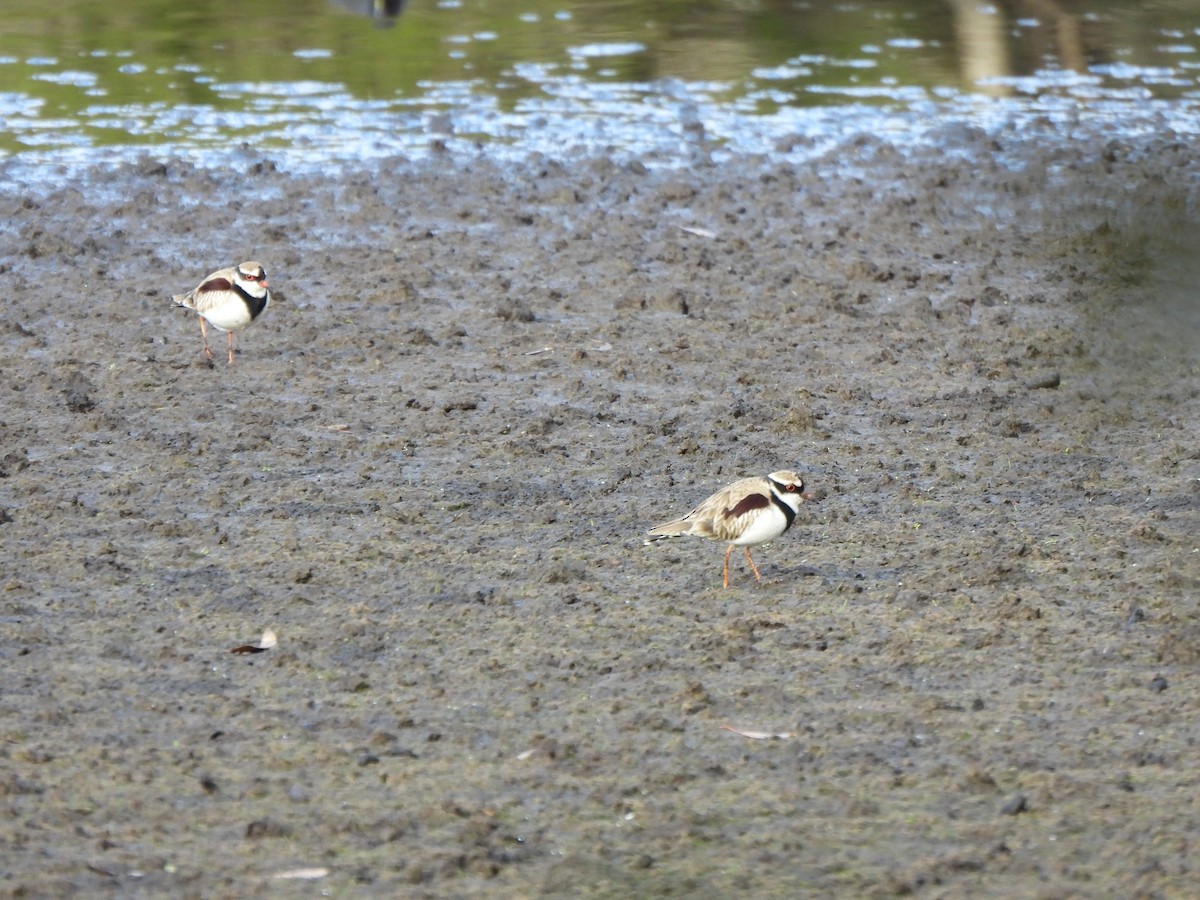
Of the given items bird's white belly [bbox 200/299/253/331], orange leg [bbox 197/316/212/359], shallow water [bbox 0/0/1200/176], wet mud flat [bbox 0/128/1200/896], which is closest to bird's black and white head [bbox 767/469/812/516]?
wet mud flat [bbox 0/128/1200/896]

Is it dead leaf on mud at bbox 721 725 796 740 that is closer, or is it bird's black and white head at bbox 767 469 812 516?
dead leaf on mud at bbox 721 725 796 740

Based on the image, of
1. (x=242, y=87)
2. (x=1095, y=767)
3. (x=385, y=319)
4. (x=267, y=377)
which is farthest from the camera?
(x=242, y=87)

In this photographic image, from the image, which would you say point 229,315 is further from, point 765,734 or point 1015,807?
point 1015,807

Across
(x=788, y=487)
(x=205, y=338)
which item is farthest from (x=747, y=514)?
(x=205, y=338)

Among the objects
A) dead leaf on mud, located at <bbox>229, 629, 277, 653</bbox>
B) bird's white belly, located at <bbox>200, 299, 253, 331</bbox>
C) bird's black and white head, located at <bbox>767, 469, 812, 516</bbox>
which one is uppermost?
bird's black and white head, located at <bbox>767, 469, 812, 516</bbox>

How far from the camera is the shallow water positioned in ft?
42.2

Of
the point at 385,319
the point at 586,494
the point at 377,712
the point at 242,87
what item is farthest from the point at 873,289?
the point at 242,87

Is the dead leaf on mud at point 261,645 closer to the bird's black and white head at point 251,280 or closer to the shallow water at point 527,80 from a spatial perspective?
the bird's black and white head at point 251,280

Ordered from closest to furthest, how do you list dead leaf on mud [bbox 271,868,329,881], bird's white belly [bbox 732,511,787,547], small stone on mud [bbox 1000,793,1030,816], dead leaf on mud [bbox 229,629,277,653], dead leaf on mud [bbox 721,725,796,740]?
dead leaf on mud [bbox 271,868,329,881] < small stone on mud [bbox 1000,793,1030,816] < dead leaf on mud [bbox 721,725,796,740] < dead leaf on mud [bbox 229,629,277,653] < bird's white belly [bbox 732,511,787,547]

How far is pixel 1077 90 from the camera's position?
14203 mm

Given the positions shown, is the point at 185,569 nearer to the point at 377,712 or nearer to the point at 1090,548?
the point at 377,712

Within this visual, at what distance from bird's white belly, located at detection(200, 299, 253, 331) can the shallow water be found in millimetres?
4189

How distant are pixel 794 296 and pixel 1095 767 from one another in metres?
5.35

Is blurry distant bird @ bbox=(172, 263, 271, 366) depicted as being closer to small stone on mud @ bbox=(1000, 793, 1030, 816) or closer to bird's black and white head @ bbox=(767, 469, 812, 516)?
bird's black and white head @ bbox=(767, 469, 812, 516)
